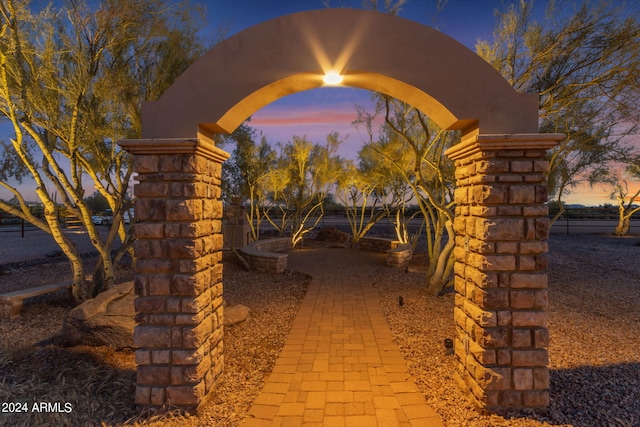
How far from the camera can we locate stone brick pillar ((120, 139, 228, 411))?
322 centimetres

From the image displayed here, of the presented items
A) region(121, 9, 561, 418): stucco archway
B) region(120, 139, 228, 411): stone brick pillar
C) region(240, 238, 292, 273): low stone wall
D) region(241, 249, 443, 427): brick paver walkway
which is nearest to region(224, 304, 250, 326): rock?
region(241, 249, 443, 427): brick paver walkway

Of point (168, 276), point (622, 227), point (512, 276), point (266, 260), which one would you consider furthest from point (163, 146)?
point (622, 227)

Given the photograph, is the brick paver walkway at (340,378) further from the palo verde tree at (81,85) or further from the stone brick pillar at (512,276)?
the palo verde tree at (81,85)

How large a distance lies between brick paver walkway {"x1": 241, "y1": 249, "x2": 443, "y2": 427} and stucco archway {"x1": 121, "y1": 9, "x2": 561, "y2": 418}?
0.73 m

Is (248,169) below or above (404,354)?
above

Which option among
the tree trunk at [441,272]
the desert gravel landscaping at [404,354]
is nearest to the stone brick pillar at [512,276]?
the desert gravel landscaping at [404,354]

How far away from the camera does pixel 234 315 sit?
5.75 m

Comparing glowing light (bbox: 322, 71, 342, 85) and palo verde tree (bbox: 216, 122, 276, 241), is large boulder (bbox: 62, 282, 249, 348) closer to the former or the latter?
glowing light (bbox: 322, 71, 342, 85)

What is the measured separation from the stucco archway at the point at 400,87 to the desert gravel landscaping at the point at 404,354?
319mm

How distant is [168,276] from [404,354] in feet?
10.7

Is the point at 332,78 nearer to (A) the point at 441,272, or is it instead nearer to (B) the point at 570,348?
(B) the point at 570,348

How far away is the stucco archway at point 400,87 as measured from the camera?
10.5 feet

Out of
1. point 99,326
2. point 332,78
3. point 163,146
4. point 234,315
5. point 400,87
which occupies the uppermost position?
point 332,78

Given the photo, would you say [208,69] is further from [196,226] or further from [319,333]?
[319,333]
